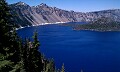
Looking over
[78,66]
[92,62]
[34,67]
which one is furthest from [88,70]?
[34,67]

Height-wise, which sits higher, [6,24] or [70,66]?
[6,24]

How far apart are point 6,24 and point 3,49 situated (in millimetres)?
1335

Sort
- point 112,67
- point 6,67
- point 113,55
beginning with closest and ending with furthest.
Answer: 1. point 6,67
2. point 112,67
3. point 113,55

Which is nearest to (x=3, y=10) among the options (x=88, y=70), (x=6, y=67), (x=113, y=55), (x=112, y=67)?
(x=6, y=67)

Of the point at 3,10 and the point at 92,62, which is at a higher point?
the point at 3,10

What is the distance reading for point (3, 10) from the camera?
1280 cm

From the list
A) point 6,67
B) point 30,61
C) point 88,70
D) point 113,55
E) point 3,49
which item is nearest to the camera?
point 6,67

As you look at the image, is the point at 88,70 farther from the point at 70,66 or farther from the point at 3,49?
the point at 3,49

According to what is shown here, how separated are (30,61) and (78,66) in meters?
87.0

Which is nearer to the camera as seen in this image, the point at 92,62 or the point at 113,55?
the point at 92,62

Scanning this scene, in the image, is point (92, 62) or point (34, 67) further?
point (92, 62)

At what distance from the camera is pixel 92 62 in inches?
4724

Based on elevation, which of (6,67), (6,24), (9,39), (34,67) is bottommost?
(34,67)

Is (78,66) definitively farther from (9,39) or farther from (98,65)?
(9,39)
